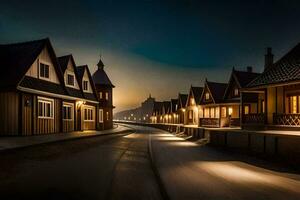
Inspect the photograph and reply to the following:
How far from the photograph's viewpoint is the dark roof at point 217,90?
41.6m

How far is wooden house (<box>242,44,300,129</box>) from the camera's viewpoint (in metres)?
18.1

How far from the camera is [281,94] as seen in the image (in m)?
19.9

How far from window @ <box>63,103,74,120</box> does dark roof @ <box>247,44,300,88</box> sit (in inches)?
639

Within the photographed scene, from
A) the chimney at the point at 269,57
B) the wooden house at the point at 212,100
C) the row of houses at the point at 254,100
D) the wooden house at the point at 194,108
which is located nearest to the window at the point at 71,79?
the row of houses at the point at 254,100

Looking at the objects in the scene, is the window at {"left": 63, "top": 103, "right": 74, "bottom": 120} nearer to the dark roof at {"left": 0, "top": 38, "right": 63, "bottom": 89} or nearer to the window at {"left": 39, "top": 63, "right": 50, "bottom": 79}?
the dark roof at {"left": 0, "top": 38, "right": 63, "bottom": 89}

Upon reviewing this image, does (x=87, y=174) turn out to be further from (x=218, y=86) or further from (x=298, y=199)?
(x=218, y=86)

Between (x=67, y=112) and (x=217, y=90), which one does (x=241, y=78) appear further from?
(x=67, y=112)

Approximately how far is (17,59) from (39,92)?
3265mm

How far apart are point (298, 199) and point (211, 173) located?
336 centimetres

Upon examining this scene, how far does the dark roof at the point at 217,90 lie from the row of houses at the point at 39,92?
767 inches

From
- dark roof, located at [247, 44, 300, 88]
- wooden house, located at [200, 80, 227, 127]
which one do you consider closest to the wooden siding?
dark roof, located at [247, 44, 300, 88]

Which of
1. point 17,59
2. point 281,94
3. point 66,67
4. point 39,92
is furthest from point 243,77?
point 17,59

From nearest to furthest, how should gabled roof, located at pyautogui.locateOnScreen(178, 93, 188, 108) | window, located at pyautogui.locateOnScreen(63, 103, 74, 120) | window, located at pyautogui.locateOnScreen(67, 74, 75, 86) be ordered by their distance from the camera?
window, located at pyautogui.locateOnScreen(63, 103, 74, 120) < window, located at pyautogui.locateOnScreen(67, 74, 75, 86) < gabled roof, located at pyautogui.locateOnScreen(178, 93, 188, 108)

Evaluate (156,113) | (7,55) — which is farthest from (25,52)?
(156,113)
